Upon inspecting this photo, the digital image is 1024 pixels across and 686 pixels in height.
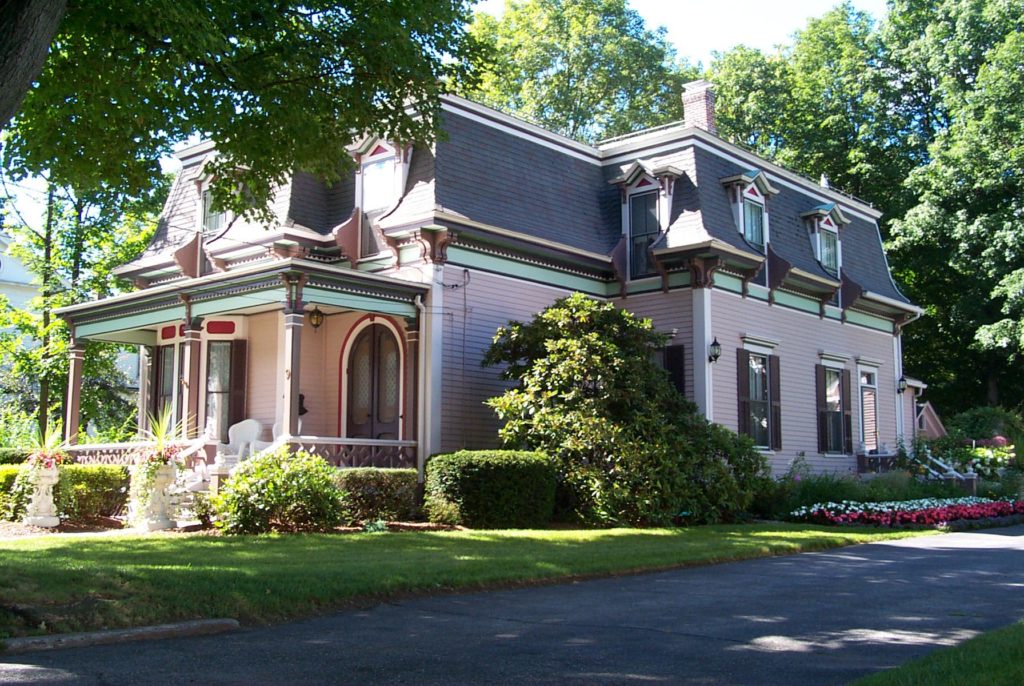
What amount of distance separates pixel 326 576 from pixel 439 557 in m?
2.11

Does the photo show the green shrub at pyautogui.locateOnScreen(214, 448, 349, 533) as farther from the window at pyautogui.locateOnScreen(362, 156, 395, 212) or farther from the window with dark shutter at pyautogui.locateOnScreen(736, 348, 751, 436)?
the window with dark shutter at pyautogui.locateOnScreen(736, 348, 751, 436)

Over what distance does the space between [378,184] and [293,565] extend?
10817 mm

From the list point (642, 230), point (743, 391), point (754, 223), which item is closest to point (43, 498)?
point (642, 230)

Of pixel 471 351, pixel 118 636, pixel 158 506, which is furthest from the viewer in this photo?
pixel 471 351

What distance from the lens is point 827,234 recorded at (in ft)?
83.4

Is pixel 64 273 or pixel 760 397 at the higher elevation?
pixel 64 273

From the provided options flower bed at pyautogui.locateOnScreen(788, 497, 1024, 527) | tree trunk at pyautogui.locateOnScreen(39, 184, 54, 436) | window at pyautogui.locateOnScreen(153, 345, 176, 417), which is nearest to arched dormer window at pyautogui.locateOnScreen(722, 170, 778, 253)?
flower bed at pyautogui.locateOnScreen(788, 497, 1024, 527)

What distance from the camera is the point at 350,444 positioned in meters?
17.2

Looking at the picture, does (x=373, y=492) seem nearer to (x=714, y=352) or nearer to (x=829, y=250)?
(x=714, y=352)

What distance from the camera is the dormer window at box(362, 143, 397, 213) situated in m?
19.4

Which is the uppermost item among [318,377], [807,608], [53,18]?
[53,18]

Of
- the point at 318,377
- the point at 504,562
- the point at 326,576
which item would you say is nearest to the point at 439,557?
the point at 504,562

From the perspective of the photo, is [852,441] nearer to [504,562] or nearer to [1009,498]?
[1009,498]

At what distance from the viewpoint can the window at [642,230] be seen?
2136 cm
